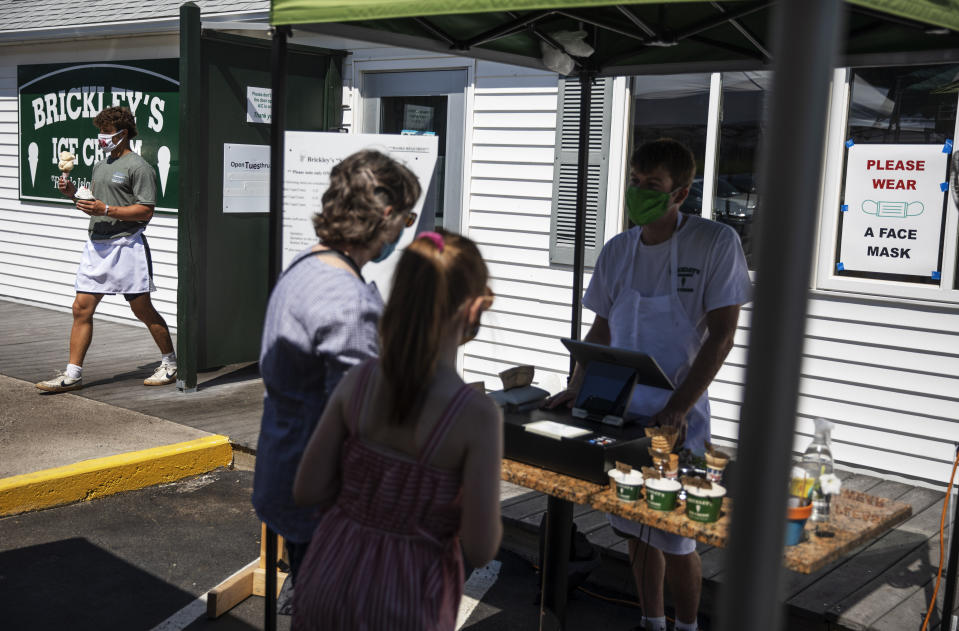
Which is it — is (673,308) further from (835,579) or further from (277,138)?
(835,579)

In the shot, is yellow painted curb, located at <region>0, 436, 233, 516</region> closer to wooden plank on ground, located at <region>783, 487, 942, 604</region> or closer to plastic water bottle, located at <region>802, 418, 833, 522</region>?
wooden plank on ground, located at <region>783, 487, 942, 604</region>

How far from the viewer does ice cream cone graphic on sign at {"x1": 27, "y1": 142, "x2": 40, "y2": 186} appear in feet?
36.9

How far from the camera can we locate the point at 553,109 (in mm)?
7477

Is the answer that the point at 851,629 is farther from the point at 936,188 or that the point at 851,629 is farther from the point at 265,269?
the point at 265,269

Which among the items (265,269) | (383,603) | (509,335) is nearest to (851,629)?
(383,603)

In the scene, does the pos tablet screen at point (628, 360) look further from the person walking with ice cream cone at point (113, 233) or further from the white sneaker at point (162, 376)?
the white sneaker at point (162, 376)

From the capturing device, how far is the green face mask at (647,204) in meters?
3.48

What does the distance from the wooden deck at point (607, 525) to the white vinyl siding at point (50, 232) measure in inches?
47.0

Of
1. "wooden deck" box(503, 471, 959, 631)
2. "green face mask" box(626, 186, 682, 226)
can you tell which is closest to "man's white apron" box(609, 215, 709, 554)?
"green face mask" box(626, 186, 682, 226)

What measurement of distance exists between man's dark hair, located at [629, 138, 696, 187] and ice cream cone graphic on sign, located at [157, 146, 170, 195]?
7277mm

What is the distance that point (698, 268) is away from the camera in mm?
3504

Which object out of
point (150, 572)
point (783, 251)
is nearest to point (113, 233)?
point (150, 572)

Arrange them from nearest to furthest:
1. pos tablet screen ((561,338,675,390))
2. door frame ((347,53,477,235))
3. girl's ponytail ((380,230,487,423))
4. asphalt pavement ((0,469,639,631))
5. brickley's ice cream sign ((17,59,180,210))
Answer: girl's ponytail ((380,230,487,423)), pos tablet screen ((561,338,675,390)), asphalt pavement ((0,469,639,631)), door frame ((347,53,477,235)), brickley's ice cream sign ((17,59,180,210))

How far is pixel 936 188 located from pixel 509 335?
3.36 m
